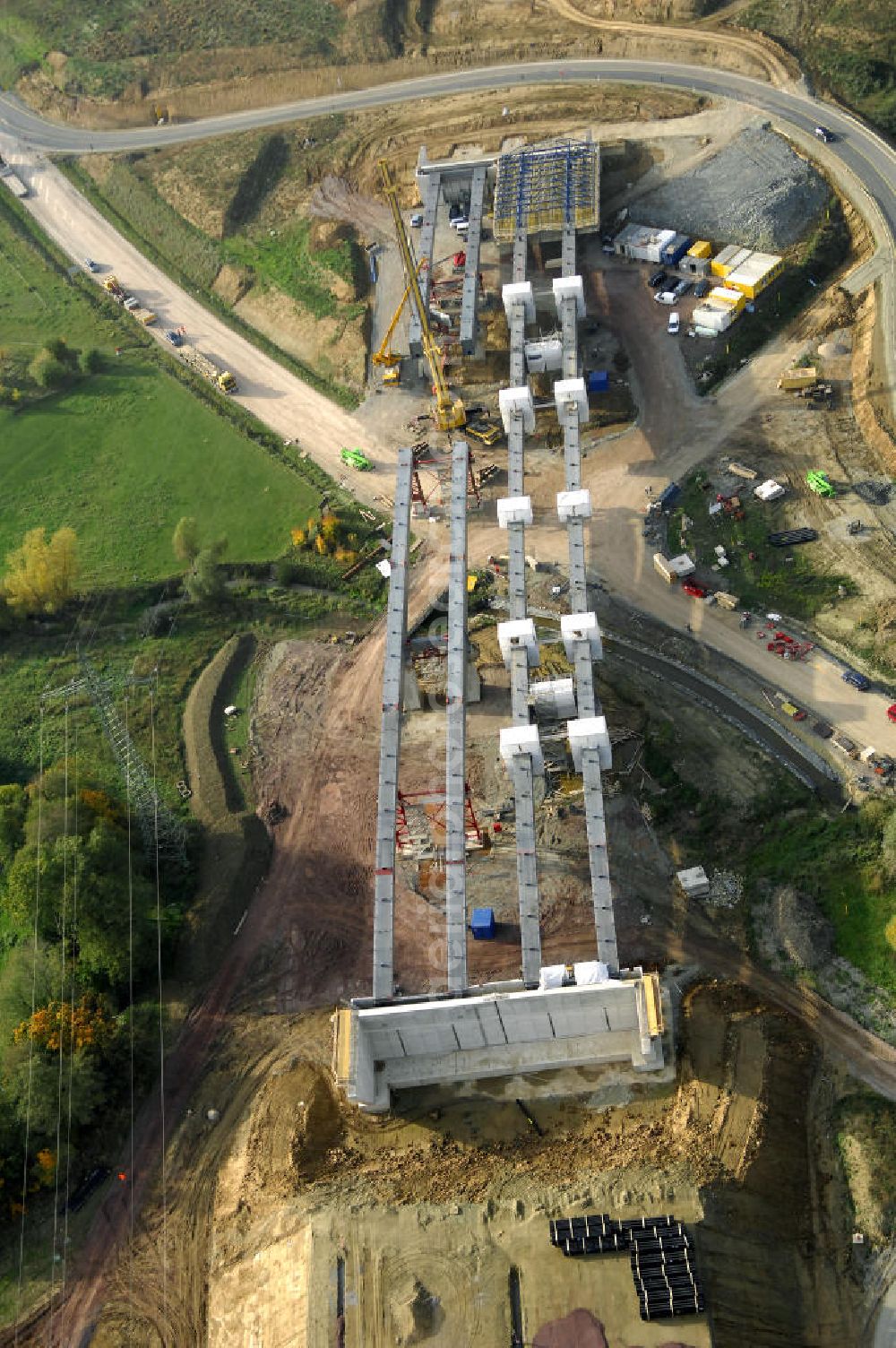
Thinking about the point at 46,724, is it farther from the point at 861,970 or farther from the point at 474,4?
the point at 474,4

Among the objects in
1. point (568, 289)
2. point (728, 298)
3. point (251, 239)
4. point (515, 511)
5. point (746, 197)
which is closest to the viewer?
point (515, 511)

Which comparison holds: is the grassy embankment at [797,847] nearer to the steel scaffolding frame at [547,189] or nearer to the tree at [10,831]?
the tree at [10,831]

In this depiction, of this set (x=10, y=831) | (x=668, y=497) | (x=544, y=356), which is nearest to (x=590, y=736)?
(x=668, y=497)

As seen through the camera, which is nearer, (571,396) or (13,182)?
(571,396)

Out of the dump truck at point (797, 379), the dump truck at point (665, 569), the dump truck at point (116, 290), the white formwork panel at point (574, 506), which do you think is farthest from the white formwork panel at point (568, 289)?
the dump truck at point (116, 290)

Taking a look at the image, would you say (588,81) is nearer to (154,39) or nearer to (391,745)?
(154,39)
